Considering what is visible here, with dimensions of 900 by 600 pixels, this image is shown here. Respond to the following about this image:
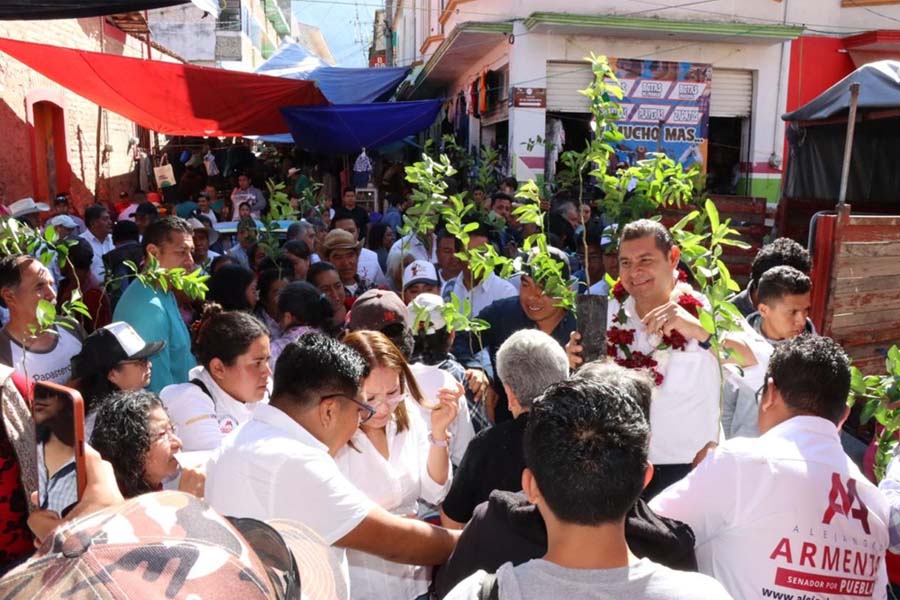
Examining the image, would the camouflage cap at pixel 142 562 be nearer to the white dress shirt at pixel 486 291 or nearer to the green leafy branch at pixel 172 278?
the green leafy branch at pixel 172 278

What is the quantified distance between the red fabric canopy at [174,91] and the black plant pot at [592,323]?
7918 mm

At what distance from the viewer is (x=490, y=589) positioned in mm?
Result: 1394

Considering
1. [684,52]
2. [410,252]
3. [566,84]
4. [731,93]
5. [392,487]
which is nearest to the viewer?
[392,487]

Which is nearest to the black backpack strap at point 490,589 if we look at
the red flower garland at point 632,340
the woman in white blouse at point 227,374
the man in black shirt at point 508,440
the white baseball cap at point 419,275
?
the man in black shirt at point 508,440

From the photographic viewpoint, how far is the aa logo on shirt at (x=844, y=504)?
1.90 meters

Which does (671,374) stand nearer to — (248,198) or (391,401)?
(391,401)

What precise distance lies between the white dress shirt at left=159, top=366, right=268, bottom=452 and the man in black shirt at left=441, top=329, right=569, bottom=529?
0.83 meters

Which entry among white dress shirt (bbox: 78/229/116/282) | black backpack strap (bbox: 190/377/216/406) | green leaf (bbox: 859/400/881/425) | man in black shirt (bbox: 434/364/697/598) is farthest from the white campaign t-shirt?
white dress shirt (bbox: 78/229/116/282)

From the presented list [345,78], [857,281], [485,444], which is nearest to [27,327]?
[485,444]

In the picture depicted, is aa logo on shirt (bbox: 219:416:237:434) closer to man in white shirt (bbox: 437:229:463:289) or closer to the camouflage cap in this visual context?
the camouflage cap

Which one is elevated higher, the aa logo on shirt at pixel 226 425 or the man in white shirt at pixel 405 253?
the man in white shirt at pixel 405 253

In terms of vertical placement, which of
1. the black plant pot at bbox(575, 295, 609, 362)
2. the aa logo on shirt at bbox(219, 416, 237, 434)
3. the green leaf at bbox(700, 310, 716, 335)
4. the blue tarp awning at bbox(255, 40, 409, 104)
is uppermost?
the blue tarp awning at bbox(255, 40, 409, 104)

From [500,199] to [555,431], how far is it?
679cm

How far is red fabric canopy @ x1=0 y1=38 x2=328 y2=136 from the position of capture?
8.77 m
